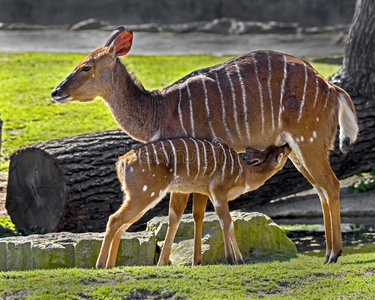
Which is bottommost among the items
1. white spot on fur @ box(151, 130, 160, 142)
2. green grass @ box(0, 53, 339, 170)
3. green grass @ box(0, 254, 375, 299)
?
green grass @ box(0, 254, 375, 299)

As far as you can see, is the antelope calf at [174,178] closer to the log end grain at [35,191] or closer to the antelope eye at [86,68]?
the antelope eye at [86,68]

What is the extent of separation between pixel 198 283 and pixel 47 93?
27.4ft

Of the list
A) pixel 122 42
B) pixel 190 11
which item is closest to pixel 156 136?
pixel 122 42

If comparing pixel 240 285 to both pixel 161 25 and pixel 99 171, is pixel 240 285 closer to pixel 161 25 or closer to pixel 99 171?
pixel 99 171

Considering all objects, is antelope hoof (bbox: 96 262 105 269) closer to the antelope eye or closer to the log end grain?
the antelope eye

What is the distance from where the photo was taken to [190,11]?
25.6 m

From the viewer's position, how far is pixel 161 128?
7.20 m

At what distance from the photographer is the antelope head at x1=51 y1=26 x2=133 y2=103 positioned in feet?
23.1

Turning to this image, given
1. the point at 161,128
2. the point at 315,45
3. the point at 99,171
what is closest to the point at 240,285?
the point at 161,128

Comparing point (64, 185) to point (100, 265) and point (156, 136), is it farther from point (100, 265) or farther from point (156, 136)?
point (100, 265)

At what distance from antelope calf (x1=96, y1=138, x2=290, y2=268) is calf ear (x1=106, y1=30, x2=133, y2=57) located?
0.91 m

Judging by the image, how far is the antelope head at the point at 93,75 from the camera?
704cm

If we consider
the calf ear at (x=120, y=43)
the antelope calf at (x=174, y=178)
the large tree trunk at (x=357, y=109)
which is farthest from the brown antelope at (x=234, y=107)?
the large tree trunk at (x=357, y=109)

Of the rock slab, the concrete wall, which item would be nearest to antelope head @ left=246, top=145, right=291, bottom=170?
the rock slab
